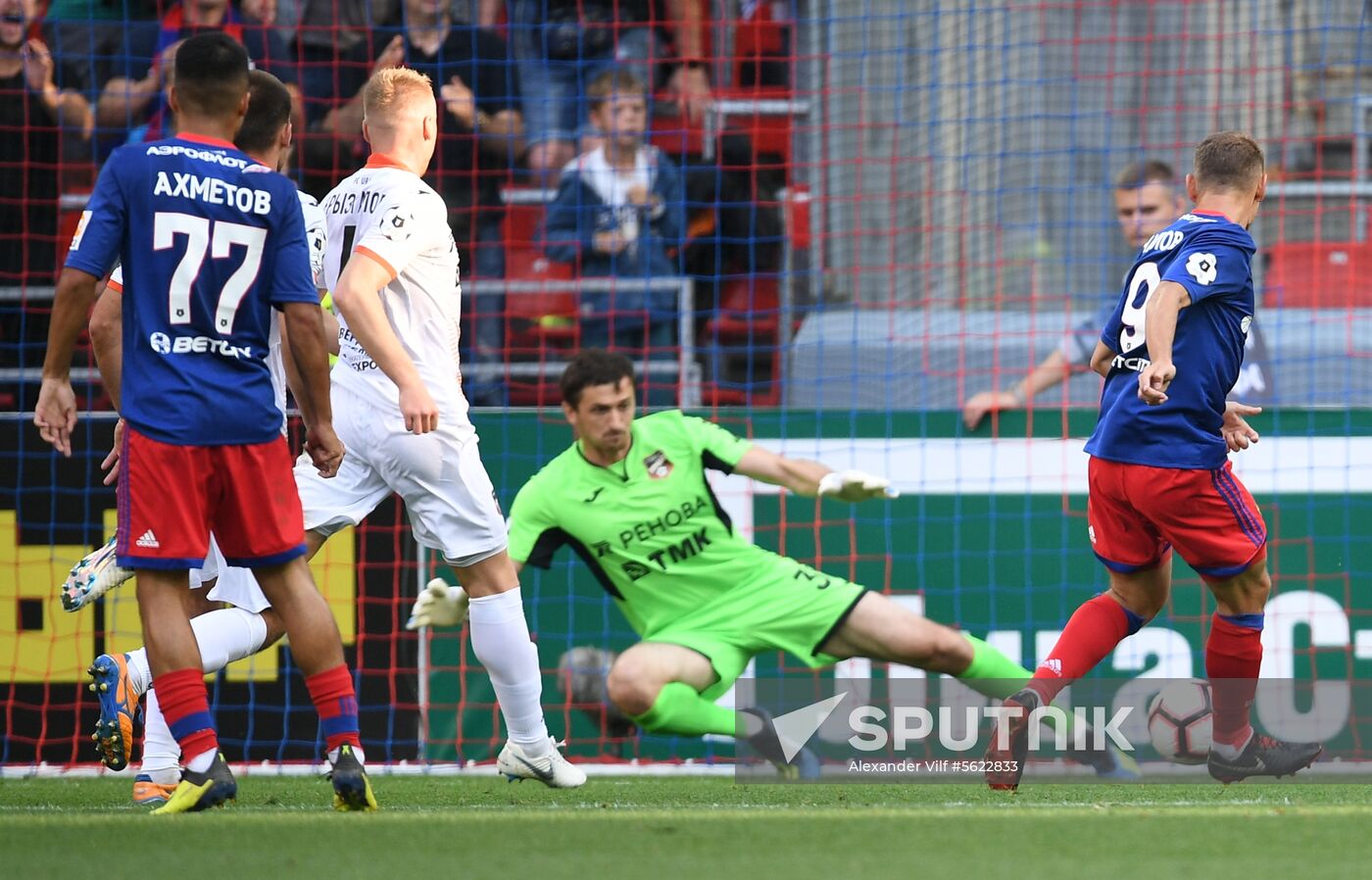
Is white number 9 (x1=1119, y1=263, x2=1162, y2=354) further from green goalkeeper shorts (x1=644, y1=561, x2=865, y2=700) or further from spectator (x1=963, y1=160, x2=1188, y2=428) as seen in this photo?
spectator (x1=963, y1=160, x2=1188, y2=428)

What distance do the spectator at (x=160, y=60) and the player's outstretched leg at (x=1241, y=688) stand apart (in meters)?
4.42

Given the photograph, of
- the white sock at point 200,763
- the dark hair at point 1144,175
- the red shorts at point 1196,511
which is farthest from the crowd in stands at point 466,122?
the white sock at point 200,763

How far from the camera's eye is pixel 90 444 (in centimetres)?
647

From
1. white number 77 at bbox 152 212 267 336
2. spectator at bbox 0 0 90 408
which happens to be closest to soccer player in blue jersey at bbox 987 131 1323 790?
white number 77 at bbox 152 212 267 336

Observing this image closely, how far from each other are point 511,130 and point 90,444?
7.52 ft

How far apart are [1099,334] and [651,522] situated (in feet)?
6.95

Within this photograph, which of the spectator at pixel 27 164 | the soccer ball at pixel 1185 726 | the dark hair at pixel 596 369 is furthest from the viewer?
the spectator at pixel 27 164

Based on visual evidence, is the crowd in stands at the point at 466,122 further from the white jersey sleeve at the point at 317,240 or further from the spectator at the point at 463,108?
the white jersey sleeve at the point at 317,240

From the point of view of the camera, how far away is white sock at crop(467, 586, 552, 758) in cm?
446

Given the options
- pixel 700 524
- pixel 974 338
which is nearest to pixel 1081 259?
pixel 974 338

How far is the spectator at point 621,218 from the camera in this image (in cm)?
734

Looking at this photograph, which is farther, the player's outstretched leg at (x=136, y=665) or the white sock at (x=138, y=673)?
the white sock at (x=138, y=673)

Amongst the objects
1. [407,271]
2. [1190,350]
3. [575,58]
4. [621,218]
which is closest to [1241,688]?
[1190,350]

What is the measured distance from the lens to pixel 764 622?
5648 mm
